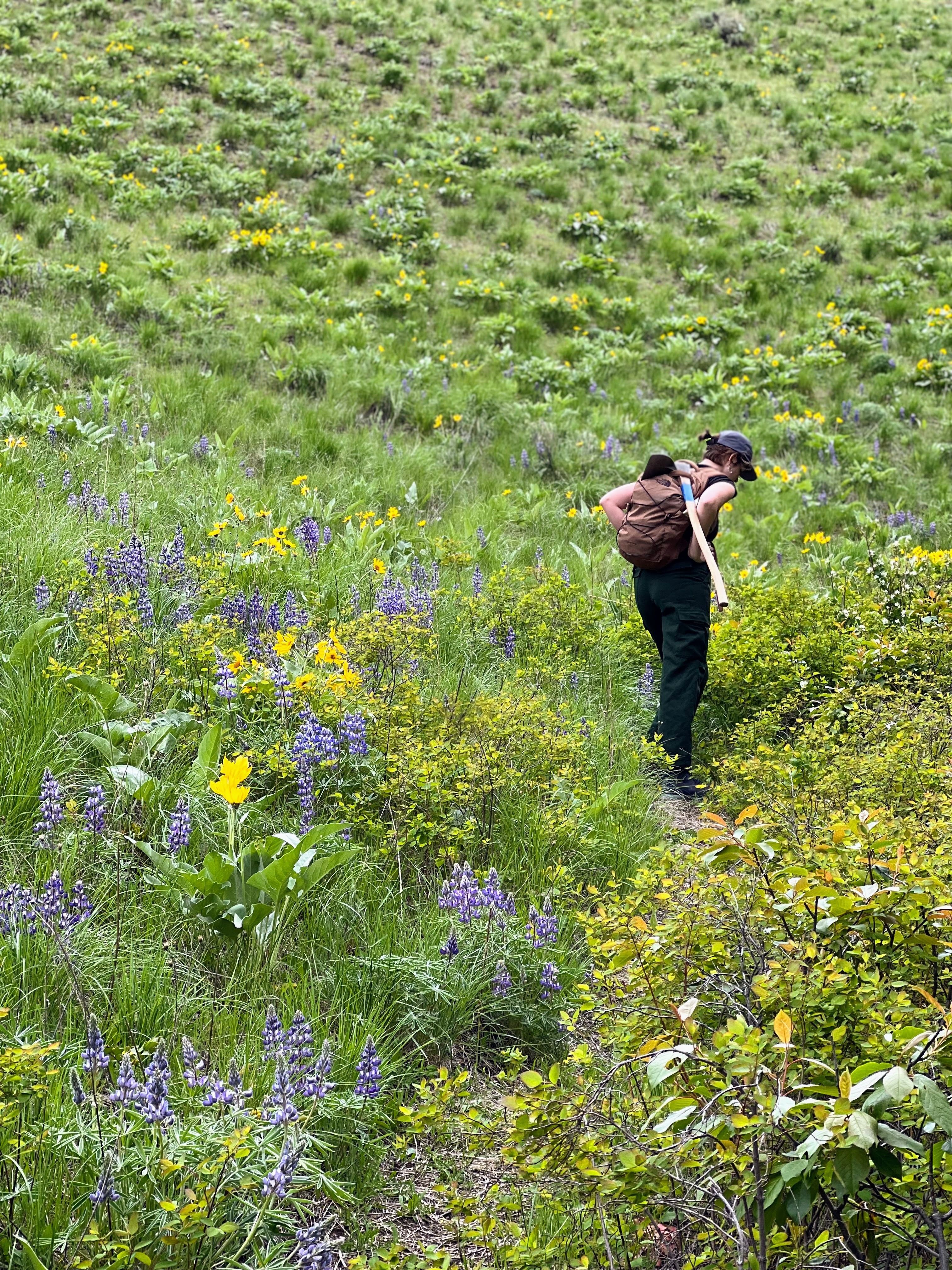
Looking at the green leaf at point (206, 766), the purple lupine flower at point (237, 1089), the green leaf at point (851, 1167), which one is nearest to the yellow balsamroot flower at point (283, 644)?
the green leaf at point (206, 766)

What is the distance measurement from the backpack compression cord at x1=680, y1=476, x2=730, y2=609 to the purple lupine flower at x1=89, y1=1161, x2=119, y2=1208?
3.62 metres

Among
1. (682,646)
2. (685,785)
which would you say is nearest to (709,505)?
(682,646)

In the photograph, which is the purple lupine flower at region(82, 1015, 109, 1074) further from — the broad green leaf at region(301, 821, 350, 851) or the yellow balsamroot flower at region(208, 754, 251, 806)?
the broad green leaf at region(301, 821, 350, 851)

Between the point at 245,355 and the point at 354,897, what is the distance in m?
6.98

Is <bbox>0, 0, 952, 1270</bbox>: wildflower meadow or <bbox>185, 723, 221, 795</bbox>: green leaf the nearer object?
<bbox>0, 0, 952, 1270</bbox>: wildflower meadow

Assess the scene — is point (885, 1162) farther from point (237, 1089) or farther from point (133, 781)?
point (133, 781)

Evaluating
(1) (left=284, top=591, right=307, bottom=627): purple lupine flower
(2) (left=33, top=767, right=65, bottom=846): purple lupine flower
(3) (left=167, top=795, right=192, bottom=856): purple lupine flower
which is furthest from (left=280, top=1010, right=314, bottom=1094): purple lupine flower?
(1) (left=284, top=591, right=307, bottom=627): purple lupine flower

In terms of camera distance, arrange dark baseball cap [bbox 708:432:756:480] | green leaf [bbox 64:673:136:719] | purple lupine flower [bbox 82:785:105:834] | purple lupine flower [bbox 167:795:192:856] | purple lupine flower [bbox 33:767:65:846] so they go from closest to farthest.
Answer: purple lupine flower [bbox 33:767:65:846] → purple lupine flower [bbox 82:785:105:834] → purple lupine flower [bbox 167:795:192:856] → green leaf [bbox 64:673:136:719] → dark baseball cap [bbox 708:432:756:480]

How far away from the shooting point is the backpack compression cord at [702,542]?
500 cm

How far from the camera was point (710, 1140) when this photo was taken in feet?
7.11

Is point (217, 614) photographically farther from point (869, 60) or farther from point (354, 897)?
point (869, 60)

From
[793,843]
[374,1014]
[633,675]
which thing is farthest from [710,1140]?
[633,675]

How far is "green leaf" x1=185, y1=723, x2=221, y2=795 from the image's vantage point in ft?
12.2

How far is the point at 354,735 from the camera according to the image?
154 inches
